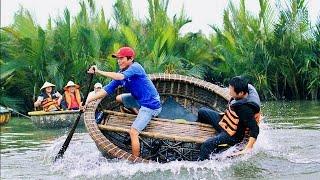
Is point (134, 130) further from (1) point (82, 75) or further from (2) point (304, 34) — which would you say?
(2) point (304, 34)

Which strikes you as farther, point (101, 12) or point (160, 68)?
point (101, 12)

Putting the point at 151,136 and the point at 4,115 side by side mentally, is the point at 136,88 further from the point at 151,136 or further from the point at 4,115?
the point at 4,115

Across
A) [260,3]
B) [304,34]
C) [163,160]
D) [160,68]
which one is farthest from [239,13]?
[163,160]

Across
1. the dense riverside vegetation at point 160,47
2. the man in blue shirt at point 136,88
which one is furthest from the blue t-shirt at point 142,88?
the dense riverside vegetation at point 160,47

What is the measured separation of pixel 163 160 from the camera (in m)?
7.05

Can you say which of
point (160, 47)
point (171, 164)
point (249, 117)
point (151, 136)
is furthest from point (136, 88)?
point (160, 47)

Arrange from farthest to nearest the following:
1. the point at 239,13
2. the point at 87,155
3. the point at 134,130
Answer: the point at 239,13 → the point at 87,155 → the point at 134,130

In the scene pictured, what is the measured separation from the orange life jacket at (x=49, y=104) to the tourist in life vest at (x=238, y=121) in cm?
621

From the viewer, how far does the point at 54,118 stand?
12.1 metres

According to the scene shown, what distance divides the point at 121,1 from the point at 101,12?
78 centimetres

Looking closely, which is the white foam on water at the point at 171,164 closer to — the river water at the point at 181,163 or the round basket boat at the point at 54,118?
the river water at the point at 181,163

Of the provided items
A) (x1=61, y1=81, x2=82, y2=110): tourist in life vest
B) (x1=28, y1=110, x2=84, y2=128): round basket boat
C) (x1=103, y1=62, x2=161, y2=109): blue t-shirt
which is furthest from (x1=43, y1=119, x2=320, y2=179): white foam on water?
(x1=61, y1=81, x2=82, y2=110): tourist in life vest

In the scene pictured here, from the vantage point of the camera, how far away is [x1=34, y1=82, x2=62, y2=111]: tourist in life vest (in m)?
12.6

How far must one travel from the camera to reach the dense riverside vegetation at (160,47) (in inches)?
651
